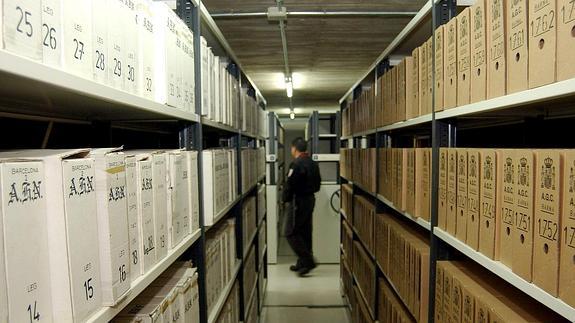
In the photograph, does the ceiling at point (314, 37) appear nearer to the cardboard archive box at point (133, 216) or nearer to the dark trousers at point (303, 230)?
the dark trousers at point (303, 230)

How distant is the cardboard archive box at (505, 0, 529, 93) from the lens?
921mm

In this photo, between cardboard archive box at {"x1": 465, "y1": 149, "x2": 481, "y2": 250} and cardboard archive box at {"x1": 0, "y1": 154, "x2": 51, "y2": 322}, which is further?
cardboard archive box at {"x1": 465, "y1": 149, "x2": 481, "y2": 250}

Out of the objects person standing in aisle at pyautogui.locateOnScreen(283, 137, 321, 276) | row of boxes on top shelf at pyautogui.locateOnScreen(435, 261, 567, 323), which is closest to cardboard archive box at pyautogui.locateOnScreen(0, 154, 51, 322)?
row of boxes on top shelf at pyautogui.locateOnScreen(435, 261, 567, 323)

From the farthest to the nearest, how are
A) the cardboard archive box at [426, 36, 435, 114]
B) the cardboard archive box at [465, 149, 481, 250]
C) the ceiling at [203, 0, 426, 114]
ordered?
the ceiling at [203, 0, 426, 114]
the cardboard archive box at [426, 36, 435, 114]
the cardboard archive box at [465, 149, 481, 250]

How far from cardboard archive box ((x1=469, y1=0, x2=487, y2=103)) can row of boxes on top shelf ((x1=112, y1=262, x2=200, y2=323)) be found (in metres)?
1.08

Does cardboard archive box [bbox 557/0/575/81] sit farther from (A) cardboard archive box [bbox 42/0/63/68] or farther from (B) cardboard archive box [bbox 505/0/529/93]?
(A) cardboard archive box [bbox 42/0/63/68]

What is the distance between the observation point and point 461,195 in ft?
4.21

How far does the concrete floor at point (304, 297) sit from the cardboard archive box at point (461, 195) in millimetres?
2719

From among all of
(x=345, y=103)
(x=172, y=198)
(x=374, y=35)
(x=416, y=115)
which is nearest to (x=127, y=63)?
(x=172, y=198)

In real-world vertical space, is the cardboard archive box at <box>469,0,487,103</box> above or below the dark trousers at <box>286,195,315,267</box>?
above

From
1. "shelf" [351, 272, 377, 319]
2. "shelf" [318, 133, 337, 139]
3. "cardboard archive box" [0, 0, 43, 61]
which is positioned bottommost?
"shelf" [351, 272, 377, 319]

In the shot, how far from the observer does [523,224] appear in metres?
0.93

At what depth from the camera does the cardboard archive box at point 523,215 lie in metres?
0.90

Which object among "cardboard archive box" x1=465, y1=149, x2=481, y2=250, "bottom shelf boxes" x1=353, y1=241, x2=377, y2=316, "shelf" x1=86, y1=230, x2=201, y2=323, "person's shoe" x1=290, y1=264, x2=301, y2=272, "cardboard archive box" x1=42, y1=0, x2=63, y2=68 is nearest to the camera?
"cardboard archive box" x1=42, y1=0, x2=63, y2=68
